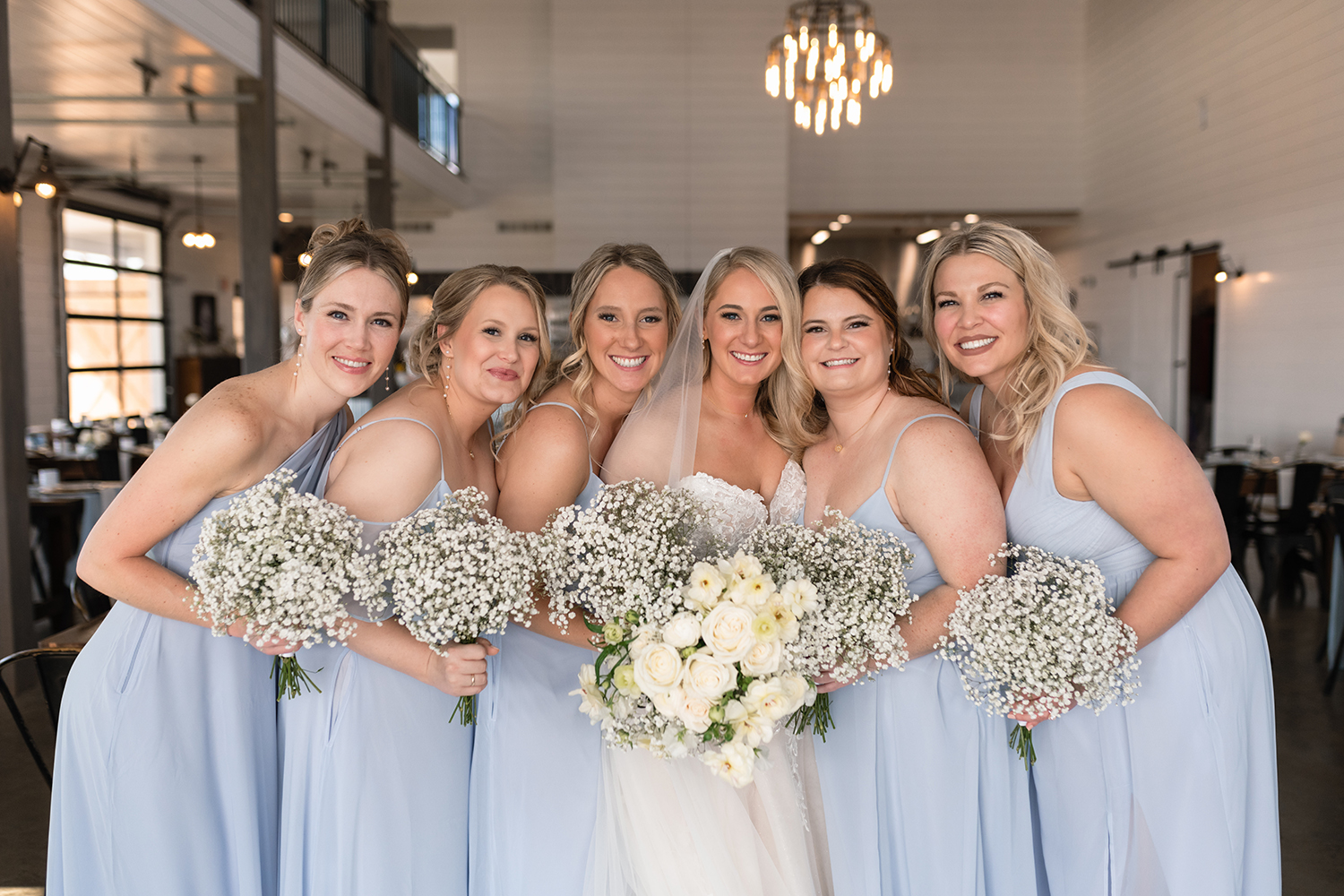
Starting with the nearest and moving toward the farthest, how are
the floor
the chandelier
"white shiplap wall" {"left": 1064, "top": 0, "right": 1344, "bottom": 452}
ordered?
the floor → the chandelier → "white shiplap wall" {"left": 1064, "top": 0, "right": 1344, "bottom": 452}

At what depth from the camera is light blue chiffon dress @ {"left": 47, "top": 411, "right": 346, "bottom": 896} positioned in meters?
2.31

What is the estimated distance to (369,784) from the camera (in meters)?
2.31

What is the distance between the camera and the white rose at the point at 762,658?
6.36 ft

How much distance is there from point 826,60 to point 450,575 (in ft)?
30.3

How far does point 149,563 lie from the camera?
91.0 inches

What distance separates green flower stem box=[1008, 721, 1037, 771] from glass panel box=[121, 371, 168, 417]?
660 inches

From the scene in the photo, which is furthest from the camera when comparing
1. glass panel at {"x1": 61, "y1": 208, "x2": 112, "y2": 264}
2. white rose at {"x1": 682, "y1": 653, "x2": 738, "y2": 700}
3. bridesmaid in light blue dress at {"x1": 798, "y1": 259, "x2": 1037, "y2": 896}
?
glass panel at {"x1": 61, "y1": 208, "x2": 112, "y2": 264}

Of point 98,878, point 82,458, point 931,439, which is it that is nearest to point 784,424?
point 931,439

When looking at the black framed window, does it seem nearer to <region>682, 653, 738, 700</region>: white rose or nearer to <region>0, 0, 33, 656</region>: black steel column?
<region>0, 0, 33, 656</region>: black steel column

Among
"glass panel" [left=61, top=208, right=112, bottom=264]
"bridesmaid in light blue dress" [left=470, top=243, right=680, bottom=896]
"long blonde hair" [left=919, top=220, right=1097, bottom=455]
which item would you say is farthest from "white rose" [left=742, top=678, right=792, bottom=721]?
"glass panel" [left=61, top=208, right=112, bottom=264]

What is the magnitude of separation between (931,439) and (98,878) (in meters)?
2.52

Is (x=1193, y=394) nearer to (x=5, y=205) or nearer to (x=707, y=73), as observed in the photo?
(x=707, y=73)

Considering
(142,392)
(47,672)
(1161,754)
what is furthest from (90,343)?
(1161,754)

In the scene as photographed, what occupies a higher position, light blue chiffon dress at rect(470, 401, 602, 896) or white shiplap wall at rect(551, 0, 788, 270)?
white shiplap wall at rect(551, 0, 788, 270)
